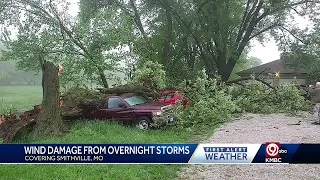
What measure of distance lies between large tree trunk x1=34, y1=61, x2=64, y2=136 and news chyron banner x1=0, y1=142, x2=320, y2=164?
17.5 feet

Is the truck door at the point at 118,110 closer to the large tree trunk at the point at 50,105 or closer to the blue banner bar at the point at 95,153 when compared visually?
the large tree trunk at the point at 50,105

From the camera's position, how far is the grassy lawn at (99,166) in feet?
20.5

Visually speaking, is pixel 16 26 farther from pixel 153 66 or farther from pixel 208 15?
pixel 208 15

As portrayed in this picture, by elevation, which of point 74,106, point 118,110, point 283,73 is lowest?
point 118,110

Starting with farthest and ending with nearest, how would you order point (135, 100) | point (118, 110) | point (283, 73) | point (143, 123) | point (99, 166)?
point (283, 73)
point (135, 100)
point (118, 110)
point (143, 123)
point (99, 166)

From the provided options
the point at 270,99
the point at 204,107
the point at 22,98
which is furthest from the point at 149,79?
the point at 22,98

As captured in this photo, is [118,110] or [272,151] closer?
[272,151]

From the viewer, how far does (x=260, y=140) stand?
31.7 feet

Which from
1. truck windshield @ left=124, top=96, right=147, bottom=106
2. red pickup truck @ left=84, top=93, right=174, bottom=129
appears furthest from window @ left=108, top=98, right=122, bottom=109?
truck windshield @ left=124, top=96, right=147, bottom=106

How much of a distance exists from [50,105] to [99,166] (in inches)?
→ 176

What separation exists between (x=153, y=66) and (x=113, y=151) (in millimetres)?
10590

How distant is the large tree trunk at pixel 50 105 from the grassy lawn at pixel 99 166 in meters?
0.49

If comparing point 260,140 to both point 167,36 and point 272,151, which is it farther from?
point 167,36

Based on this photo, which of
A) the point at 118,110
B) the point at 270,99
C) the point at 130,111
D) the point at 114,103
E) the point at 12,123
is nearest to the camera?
the point at 12,123
